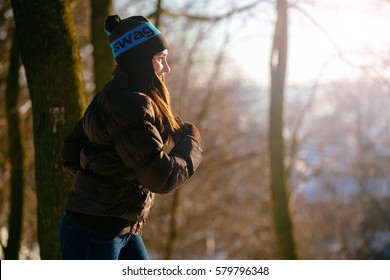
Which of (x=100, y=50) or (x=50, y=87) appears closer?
(x=50, y=87)

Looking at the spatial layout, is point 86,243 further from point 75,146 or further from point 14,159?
point 14,159

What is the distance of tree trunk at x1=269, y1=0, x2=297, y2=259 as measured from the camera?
18.5ft

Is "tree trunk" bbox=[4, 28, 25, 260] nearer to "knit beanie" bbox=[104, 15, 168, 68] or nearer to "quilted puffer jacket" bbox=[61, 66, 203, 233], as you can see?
"knit beanie" bbox=[104, 15, 168, 68]

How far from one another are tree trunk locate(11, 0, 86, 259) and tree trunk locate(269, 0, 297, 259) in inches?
122

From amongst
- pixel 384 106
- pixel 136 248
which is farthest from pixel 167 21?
pixel 384 106

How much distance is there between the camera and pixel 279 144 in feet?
18.8

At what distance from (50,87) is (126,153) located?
1327 millimetres

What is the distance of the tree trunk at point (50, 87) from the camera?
307 centimetres

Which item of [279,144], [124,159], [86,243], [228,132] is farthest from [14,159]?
[228,132]

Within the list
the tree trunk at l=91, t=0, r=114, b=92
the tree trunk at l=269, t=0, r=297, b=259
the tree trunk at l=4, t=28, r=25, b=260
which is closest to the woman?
the tree trunk at l=91, t=0, r=114, b=92

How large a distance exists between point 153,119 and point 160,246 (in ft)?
42.0

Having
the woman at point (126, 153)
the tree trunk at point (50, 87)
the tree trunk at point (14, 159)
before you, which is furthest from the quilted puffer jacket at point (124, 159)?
the tree trunk at point (14, 159)

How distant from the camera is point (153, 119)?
81.4 inches
